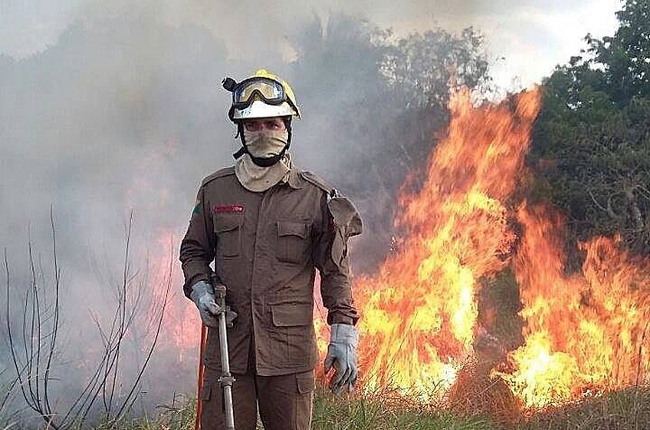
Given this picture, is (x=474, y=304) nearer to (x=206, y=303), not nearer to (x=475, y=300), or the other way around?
(x=475, y=300)

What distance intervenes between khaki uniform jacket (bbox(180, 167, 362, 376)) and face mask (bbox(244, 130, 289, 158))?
0.13m

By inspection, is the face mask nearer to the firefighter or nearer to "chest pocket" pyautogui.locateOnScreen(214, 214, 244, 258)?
the firefighter

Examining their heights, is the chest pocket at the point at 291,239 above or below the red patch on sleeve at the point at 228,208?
below

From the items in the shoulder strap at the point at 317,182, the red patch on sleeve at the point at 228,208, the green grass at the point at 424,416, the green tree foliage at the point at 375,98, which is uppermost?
the green tree foliage at the point at 375,98

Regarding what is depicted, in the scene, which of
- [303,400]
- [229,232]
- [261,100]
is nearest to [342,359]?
[303,400]

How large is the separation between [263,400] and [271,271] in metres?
0.52

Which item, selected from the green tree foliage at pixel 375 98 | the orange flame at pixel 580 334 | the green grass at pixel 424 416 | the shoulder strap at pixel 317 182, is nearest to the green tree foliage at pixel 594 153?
the green tree foliage at pixel 375 98

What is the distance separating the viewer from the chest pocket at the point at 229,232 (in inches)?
114

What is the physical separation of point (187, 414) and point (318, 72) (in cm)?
492

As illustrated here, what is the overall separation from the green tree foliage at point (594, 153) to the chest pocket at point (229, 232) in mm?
10669

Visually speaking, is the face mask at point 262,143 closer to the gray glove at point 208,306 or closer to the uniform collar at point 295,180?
the uniform collar at point 295,180

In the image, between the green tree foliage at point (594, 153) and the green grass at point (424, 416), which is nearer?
the green grass at point (424, 416)

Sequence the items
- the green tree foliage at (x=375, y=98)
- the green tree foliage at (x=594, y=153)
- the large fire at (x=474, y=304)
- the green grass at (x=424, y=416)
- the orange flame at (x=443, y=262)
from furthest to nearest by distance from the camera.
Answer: the green tree foliage at (x=594, y=153) → the green tree foliage at (x=375, y=98) → the orange flame at (x=443, y=262) → the large fire at (x=474, y=304) → the green grass at (x=424, y=416)

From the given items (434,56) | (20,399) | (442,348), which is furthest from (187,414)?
(434,56)
